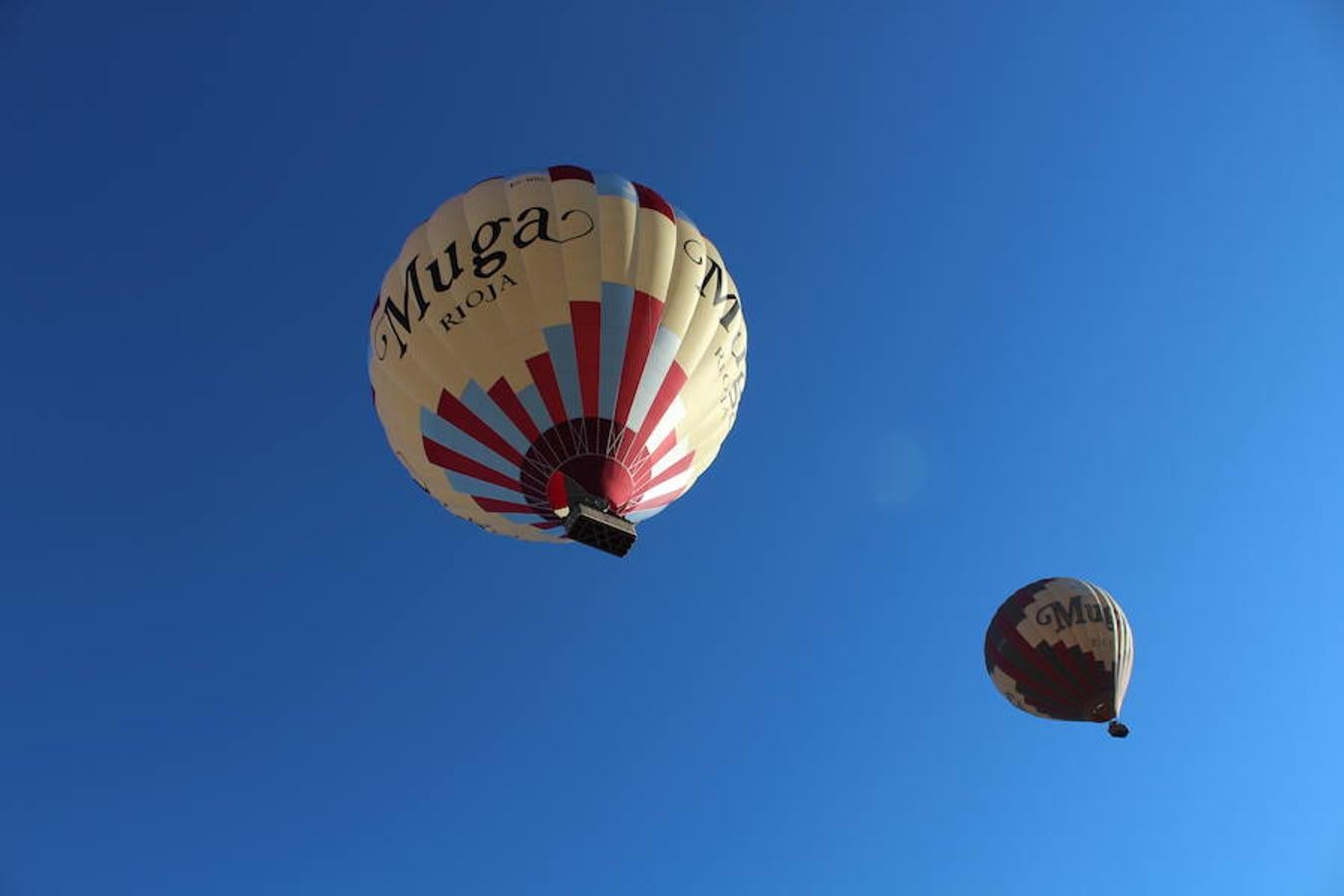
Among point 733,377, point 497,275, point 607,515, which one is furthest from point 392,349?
point 733,377

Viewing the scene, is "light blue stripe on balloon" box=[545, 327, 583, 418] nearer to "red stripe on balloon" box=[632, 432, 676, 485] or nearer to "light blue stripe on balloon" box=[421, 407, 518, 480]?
"red stripe on balloon" box=[632, 432, 676, 485]

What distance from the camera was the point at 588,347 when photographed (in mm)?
8289

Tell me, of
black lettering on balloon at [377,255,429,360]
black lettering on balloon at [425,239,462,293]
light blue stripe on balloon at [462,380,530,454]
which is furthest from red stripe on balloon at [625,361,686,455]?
black lettering on balloon at [377,255,429,360]

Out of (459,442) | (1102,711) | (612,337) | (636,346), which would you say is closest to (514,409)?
(459,442)

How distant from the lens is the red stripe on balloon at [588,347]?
27.1 ft

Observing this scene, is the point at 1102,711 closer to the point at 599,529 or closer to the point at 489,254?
the point at 599,529

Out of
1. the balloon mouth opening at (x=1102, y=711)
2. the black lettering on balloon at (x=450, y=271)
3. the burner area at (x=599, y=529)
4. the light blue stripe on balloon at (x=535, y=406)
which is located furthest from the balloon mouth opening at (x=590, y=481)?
the balloon mouth opening at (x=1102, y=711)

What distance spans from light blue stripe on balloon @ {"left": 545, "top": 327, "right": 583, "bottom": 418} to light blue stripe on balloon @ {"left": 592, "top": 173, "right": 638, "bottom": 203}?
5.89 ft

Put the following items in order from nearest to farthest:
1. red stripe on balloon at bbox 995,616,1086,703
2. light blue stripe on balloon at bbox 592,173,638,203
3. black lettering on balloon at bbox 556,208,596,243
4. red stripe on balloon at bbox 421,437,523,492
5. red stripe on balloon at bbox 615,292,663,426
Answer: red stripe on balloon at bbox 615,292,663,426 → black lettering on balloon at bbox 556,208,596,243 → red stripe on balloon at bbox 421,437,523,492 → light blue stripe on balloon at bbox 592,173,638,203 → red stripe on balloon at bbox 995,616,1086,703

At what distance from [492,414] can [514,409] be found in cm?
26

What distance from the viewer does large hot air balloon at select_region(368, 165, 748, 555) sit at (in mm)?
8258

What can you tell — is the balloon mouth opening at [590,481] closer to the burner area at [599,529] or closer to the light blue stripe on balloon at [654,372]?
the burner area at [599,529]

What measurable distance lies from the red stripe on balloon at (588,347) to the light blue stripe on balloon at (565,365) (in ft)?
0.14

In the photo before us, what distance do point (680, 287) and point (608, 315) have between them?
0.99 metres
